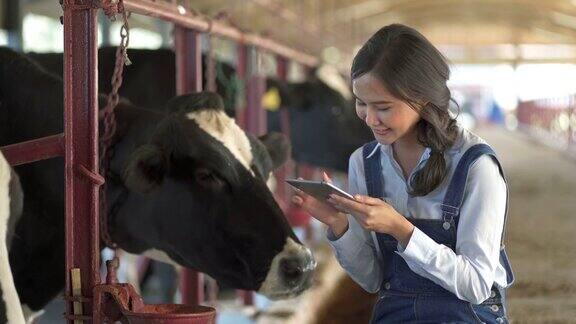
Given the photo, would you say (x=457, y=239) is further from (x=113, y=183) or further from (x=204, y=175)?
(x=113, y=183)

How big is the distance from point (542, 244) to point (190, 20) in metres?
3.82

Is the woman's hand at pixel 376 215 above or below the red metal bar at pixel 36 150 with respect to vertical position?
below

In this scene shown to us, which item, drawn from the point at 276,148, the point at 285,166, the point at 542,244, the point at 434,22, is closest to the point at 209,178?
the point at 276,148

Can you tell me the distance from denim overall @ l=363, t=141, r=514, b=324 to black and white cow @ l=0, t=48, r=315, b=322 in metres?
0.43

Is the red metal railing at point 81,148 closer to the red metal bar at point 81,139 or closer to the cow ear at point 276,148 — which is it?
the red metal bar at point 81,139

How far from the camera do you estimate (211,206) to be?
278 centimetres

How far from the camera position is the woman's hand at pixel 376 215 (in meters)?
1.95

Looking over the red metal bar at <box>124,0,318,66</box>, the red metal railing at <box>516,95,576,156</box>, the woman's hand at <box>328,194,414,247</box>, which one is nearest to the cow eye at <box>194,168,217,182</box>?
the red metal bar at <box>124,0,318,66</box>

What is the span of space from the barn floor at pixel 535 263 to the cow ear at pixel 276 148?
3.44ft

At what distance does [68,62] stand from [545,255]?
437 cm

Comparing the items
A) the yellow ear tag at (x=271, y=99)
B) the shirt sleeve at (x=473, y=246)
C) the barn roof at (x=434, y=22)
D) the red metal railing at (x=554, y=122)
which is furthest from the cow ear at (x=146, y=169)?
the red metal railing at (x=554, y=122)

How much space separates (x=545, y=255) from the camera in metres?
5.88

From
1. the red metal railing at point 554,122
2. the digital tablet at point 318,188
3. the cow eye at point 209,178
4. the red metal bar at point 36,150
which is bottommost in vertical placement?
the red metal railing at point 554,122

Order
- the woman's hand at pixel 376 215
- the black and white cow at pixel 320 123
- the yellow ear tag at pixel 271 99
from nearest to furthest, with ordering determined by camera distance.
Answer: the woman's hand at pixel 376 215
the yellow ear tag at pixel 271 99
the black and white cow at pixel 320 123
